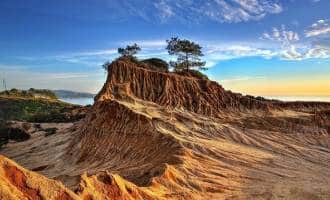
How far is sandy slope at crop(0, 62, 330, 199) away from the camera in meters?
18.4

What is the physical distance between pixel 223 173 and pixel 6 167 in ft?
44.9

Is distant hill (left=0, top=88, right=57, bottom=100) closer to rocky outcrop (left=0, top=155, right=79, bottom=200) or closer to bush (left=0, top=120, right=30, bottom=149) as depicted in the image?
bush (left=0, top=120, right=30, bottom=149)

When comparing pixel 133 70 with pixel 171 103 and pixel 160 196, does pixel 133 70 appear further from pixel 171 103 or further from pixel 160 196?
pixel 160 196

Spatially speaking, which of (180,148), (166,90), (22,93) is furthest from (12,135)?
(22,93)

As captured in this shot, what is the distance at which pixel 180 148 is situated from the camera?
22.6 metres

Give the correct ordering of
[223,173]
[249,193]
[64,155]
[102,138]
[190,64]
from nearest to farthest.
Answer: [249,193], [223,173], [102,138], [64,155], [190,64]

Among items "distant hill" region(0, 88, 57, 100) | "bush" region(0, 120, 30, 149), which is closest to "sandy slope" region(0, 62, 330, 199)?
"bush" region(0, 120, 30, 149)

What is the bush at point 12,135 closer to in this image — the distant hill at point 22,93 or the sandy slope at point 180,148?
the sandy slope at point 180,148

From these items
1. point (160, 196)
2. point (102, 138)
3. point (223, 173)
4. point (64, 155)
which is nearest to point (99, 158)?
point (102, 138)

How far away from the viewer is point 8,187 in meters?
8.85

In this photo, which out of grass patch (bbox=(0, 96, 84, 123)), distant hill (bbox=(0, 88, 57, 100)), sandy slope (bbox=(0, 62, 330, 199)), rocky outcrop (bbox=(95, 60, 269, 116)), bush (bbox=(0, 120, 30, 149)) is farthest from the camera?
distant hill (bbox=(0, 88, 57, 100))

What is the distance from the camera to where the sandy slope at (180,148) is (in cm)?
1844

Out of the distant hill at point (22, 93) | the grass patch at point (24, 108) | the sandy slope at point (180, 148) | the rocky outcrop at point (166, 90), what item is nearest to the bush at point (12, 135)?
the sandy slope at point (180, 148)

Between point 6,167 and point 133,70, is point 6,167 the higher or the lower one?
the lower one
